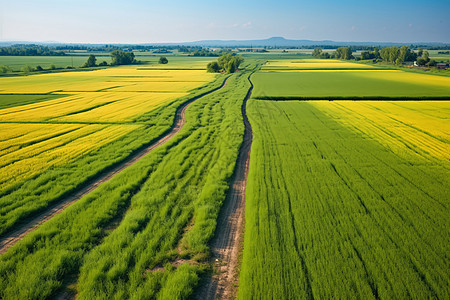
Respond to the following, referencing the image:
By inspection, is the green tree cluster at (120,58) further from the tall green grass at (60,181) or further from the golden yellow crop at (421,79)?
the tall green grass at (60,181)

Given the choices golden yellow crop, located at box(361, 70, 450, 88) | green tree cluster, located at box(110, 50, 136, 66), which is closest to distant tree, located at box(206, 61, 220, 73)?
golden yellow crop, located at box(361, 70, 450, 88)

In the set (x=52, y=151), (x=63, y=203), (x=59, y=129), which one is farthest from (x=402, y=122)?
(x=59, y=129)

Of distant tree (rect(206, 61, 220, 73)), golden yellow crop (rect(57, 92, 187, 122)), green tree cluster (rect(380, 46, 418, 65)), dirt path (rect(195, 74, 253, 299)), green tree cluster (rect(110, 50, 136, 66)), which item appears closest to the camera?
dirt path (rect(195, 74, 253, 299))

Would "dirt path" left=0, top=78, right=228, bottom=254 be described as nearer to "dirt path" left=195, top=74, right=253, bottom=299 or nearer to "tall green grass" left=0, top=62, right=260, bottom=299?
"tall green grass" left=0, top=62, right=260, bottom=299

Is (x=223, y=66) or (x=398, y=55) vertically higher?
(x=398, y=55)

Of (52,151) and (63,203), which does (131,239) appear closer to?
(63,203)

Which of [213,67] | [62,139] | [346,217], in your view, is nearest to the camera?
[346,217]

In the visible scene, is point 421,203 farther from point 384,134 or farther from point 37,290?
point 37,290
